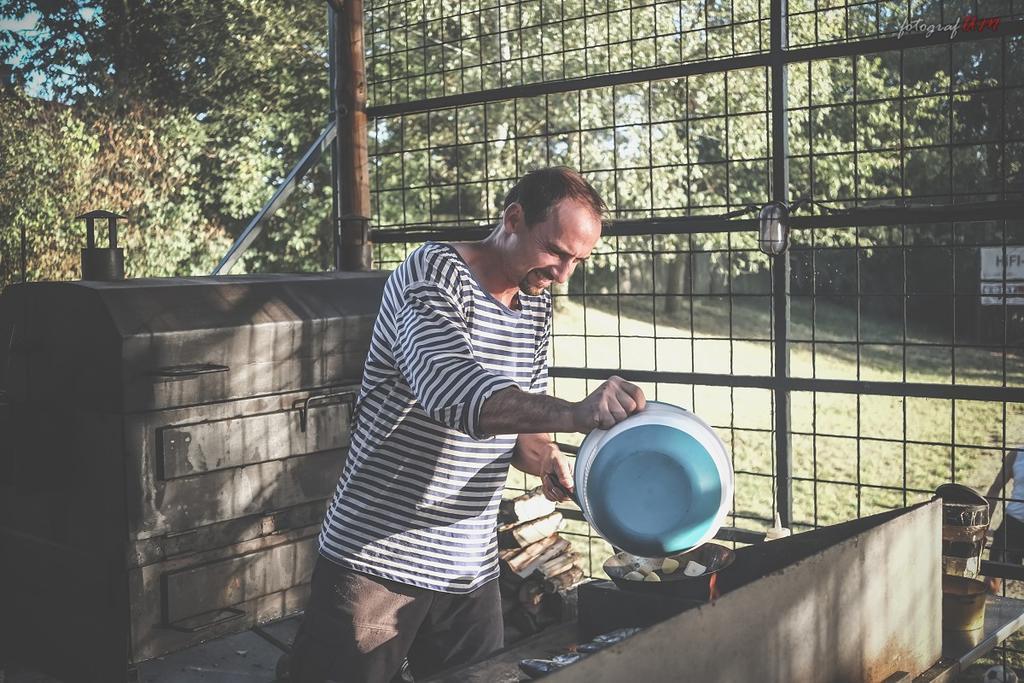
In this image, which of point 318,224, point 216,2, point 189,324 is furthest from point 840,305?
point 189,324

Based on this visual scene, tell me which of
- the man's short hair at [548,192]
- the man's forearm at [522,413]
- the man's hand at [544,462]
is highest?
the man's short hair at [548,192]

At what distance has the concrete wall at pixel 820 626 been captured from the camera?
1.84 meters

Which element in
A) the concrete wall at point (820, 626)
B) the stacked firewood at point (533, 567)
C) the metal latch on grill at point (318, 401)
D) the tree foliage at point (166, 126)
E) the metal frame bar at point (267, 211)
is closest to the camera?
the concrete wall at point (820, 626)

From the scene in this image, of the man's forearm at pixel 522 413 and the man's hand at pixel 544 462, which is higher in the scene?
the man's forearm at pixel 522 413

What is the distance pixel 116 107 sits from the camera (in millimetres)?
15203

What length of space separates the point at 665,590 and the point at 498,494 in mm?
524

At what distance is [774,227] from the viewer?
3992mm

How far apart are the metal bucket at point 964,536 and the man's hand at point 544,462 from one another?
1590mm

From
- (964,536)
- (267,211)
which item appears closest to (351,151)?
(267,211)

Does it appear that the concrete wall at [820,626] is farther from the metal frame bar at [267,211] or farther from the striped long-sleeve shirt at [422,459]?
the metal frame bar at [267,211]

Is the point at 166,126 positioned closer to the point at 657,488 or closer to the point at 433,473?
the point at 433,473

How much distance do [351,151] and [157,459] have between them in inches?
91.7

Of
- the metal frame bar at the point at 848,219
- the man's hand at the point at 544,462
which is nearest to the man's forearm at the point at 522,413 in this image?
the man's hand at the point at 544,462

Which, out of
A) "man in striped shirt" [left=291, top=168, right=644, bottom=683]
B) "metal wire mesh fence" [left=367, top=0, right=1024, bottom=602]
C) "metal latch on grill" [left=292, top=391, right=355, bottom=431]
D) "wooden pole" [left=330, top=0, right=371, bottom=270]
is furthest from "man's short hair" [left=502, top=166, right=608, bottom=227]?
"metal wire mesh fence" [left=367, top=0, right=1024, bottom=602]
